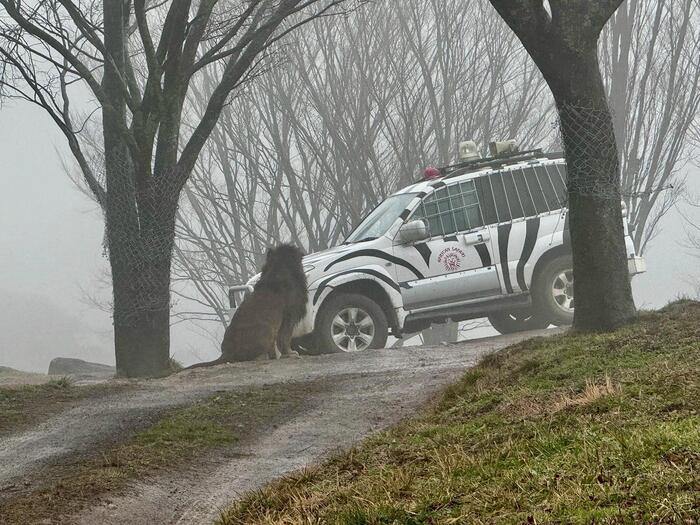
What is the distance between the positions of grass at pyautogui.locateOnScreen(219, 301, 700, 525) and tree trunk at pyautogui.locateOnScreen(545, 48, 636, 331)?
212cm

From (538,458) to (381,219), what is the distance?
437 inches

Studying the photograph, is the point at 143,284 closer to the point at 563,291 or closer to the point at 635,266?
the point at 563,291

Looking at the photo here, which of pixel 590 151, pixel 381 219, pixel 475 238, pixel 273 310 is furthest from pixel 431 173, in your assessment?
pixel 590 151

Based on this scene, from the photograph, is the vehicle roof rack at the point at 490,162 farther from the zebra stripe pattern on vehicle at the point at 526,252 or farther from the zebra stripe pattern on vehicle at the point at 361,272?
the zebra stripe pattern on vehicle at the point at 361,272

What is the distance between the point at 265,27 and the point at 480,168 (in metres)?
3.73

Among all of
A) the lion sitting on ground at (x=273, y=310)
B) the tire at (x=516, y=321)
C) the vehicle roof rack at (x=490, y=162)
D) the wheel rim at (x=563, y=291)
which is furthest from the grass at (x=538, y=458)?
the tire at (x=516, y=321)

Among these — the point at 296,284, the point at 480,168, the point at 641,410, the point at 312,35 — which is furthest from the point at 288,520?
the point at 312,35

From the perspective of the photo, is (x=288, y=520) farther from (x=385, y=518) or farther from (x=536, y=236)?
(x=536, y=236)

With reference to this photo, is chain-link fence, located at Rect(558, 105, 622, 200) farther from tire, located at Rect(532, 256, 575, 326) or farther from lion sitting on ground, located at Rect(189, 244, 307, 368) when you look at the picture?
tire, located at Rect(532, 256, 575, 326)

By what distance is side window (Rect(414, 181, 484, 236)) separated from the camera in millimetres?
15734

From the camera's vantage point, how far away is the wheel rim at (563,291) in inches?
634

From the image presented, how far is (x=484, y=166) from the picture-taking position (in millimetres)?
16328

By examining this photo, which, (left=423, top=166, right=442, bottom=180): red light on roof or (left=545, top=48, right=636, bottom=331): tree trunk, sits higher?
(left=423, top=166, right=442, bottom=180): red light on roof

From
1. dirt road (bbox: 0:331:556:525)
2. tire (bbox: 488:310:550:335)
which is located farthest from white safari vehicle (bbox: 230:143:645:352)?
dirt road (bbox: 0:331:556:525)
